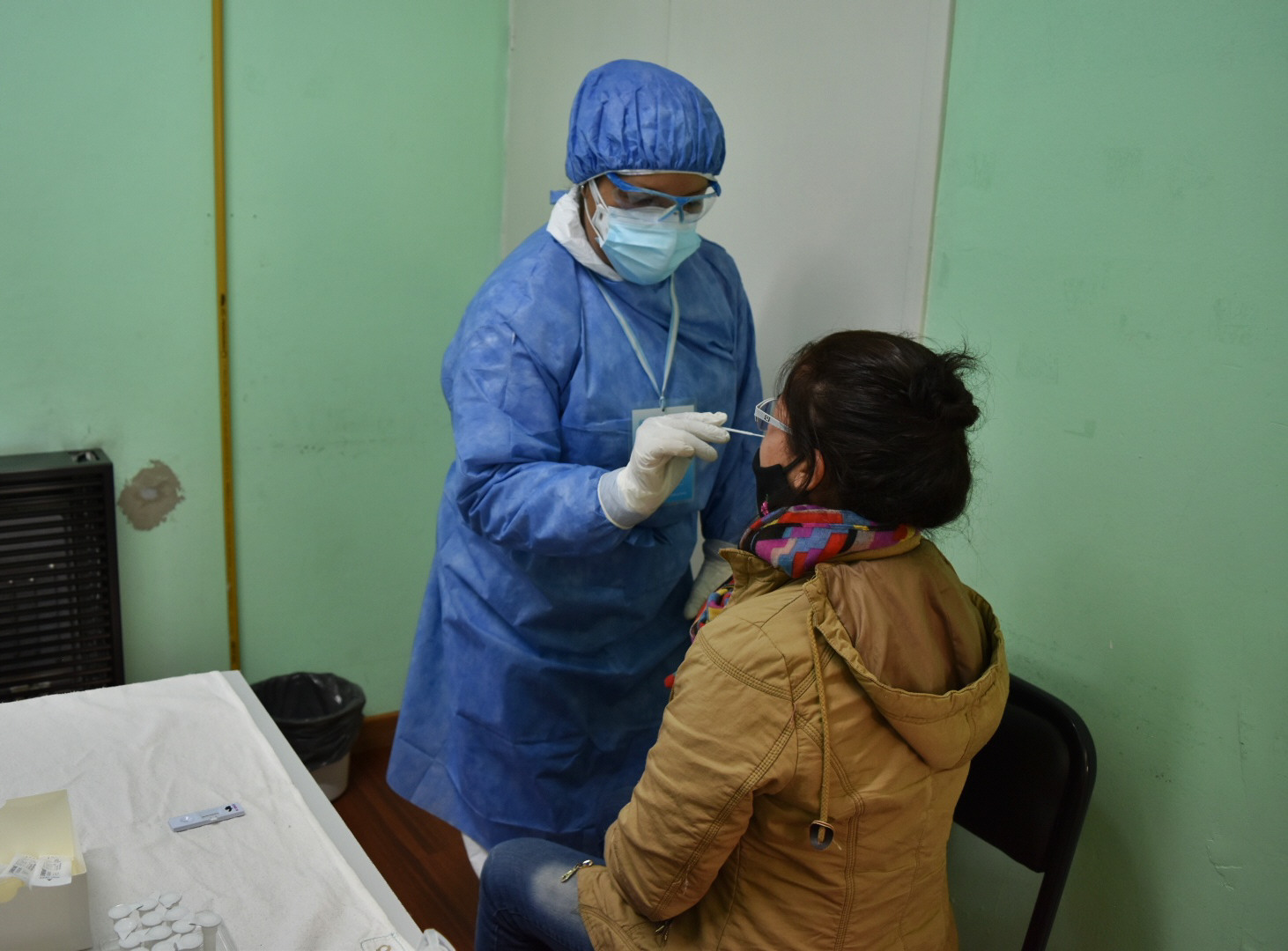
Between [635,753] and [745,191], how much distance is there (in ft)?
3.70

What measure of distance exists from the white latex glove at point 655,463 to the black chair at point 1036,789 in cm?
A: 57

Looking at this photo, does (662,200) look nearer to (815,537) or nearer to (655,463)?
(655,463)

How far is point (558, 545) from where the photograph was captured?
1515 millimetres

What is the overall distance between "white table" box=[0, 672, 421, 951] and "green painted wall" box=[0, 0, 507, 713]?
1069mm

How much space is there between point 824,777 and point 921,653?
179 mm

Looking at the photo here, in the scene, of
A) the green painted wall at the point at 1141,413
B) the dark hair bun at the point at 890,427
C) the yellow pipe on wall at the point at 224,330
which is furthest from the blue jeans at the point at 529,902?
the yellow pipe on wall at the point at 224,330

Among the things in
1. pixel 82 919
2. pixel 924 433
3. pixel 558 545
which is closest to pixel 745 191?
pixel 558 545

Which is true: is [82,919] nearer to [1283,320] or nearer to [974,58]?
[1283,320]

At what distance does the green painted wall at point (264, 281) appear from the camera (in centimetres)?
223

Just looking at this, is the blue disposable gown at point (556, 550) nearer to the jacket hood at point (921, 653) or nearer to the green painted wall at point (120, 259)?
the jacket hood at point (921, 653)

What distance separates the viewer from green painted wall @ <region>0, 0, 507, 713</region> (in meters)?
2.23

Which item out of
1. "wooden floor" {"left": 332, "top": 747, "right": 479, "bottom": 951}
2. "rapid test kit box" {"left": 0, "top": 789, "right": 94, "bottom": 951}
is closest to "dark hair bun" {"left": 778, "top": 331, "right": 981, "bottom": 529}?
"rapid test kit box" {"left": 0, "top": 789, "right": 94, "bottom": 951}

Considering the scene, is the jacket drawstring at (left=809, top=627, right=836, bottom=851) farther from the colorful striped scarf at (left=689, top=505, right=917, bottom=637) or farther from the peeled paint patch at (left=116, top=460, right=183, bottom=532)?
the peeled paint patch at (left=116, top=460, right=183, bottom=532)

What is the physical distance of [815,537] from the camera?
116cm
